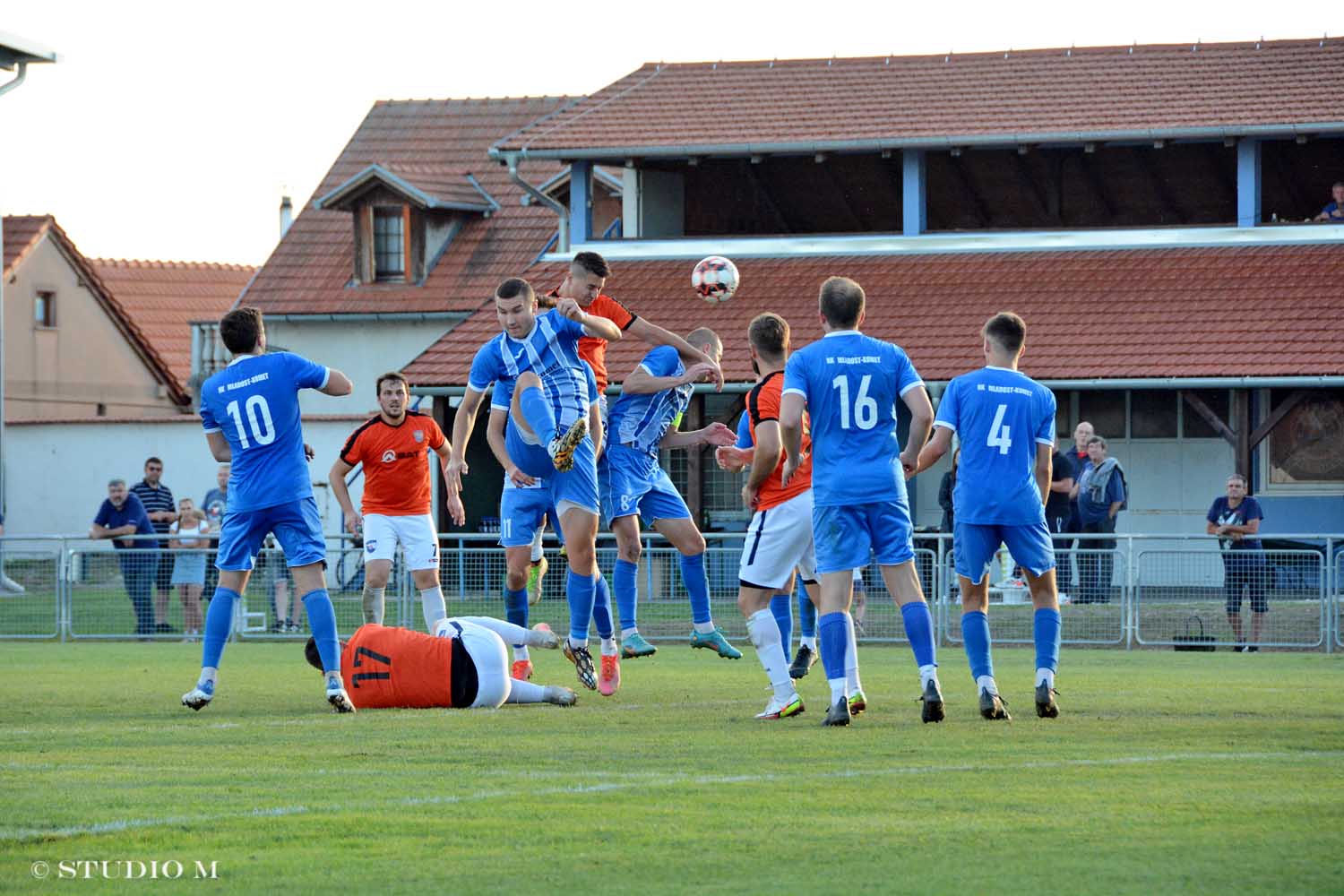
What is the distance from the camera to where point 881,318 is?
28531 mm

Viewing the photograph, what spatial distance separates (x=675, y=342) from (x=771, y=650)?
252cm

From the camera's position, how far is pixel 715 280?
20.9 m

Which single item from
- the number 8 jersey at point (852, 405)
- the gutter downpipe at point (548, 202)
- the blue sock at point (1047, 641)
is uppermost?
the gutter downpipe at point (548, 202)

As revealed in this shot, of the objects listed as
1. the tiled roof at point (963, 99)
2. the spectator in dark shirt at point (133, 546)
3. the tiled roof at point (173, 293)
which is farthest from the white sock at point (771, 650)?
the tiled roof at point (173, 293)

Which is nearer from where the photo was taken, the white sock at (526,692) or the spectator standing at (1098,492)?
the white sock at (526,692)

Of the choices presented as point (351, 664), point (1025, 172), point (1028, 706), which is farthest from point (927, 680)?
point (1025, 172)

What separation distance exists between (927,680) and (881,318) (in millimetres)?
18782

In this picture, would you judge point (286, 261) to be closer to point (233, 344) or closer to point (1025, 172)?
point (1025, 172)

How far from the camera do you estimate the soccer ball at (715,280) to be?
20.6 m

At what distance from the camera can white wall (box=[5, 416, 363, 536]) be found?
36188 millimetres

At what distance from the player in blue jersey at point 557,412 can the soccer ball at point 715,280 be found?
8.45m

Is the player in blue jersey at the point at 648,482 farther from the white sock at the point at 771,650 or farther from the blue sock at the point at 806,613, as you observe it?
the white sock at the point at 771,650

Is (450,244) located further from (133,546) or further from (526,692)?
(526,692)

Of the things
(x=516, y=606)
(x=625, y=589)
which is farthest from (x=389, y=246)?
(x=516, y=606)
